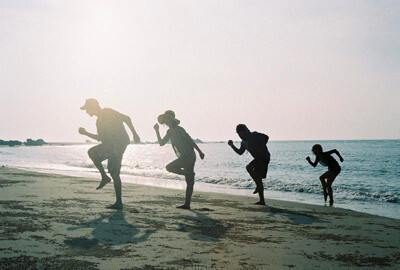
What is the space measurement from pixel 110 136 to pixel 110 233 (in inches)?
104

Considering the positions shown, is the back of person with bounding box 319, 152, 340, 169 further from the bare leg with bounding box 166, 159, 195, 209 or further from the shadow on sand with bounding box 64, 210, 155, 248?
the shadow on sand with bounding box 64, 210, 155, 248

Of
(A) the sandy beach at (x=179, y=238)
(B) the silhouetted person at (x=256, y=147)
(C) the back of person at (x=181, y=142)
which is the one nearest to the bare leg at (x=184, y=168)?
(C) the back of person at (x=181, y=142)

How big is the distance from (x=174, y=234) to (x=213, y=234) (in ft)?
1.82

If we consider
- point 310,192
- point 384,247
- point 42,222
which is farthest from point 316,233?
point 310,192

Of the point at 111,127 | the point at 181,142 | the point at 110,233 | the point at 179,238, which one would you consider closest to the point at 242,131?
the point at 181,142

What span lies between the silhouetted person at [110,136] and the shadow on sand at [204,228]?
169 cm

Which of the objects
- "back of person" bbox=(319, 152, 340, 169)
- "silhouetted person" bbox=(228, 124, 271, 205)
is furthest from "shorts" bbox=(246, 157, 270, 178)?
"back of person" bbox=(319, 152, 340, 169)

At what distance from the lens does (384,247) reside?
477 cm

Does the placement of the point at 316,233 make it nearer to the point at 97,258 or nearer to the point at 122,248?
the point at 122,248

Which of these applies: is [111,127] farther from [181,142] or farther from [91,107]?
[181,142]

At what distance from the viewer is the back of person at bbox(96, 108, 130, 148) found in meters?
6.93

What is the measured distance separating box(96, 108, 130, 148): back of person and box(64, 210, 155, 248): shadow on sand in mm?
1633

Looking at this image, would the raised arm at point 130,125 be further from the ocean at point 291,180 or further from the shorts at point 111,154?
the ocean at point 291,180

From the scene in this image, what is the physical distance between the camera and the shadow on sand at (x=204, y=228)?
189 inches
